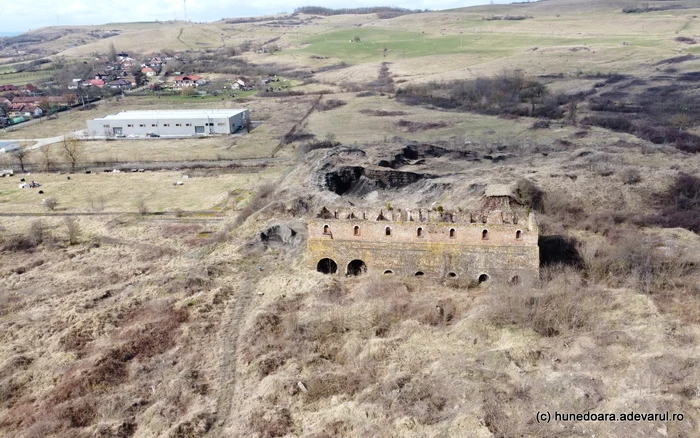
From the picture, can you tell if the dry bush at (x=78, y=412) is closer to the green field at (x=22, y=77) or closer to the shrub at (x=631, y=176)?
the shrub at (x=631, y=176)

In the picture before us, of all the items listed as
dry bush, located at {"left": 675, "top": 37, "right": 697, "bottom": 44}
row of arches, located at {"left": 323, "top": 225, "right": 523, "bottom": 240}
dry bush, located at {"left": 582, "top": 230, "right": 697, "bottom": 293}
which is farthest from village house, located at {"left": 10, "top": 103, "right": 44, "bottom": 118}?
dry bush, located at {"left": 675, "top": 37, "right": 697, "bottom": 44}

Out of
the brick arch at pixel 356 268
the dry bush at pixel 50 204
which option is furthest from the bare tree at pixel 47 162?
the brick arch at pixel 356 268

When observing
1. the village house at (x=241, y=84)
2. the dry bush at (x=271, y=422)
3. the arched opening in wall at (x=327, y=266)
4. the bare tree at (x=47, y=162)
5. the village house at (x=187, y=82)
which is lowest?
the dry bush at (x=271, y=422)

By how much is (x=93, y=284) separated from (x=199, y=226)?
1198 cm

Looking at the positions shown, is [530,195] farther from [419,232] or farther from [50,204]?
[50,204]

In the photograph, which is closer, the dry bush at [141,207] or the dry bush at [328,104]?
the dry bush at [141,207]

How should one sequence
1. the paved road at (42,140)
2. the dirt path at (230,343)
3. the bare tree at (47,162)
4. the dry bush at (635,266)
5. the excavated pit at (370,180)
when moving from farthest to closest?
the paved road at (42,140), the bare tree at (47,162), the excavated pit at (370,180), the dry bush at (635,266), the dirt path at (230,343)

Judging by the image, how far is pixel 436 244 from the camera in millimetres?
30062

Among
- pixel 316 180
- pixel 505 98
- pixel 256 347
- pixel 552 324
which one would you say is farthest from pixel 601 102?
pixel 256 347

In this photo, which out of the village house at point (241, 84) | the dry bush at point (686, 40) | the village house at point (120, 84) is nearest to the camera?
the dry bush at point (686, 40)

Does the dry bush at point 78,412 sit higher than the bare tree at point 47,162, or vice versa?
the bare tree at point 47,162

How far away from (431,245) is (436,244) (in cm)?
30

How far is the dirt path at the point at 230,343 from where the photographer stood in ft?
69.6

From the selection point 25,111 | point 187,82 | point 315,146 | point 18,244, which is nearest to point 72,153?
point 18,244
